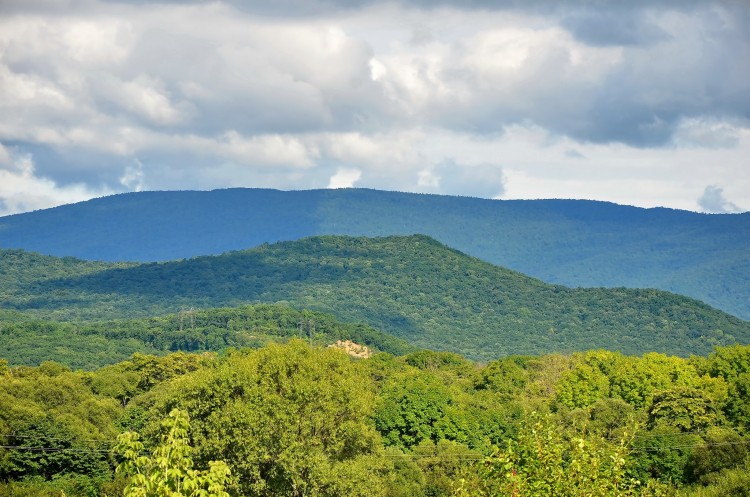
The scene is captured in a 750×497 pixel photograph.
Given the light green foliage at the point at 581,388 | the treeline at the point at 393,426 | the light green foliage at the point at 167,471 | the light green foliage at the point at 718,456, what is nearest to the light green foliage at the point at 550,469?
the treeline at the point at 393,426

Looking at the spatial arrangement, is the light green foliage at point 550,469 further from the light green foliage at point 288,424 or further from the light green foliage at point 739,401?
the light green foliage at point 739,401

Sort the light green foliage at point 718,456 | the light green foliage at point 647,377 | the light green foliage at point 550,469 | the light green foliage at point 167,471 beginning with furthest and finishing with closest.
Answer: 1. the light green foliage at point 647,377
2. the light green foliage at point 718,456
3. the light green foliage at point 550,469
4. the light green foliage at point 167,471

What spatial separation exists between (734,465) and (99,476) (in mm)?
42968

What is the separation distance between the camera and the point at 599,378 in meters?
110

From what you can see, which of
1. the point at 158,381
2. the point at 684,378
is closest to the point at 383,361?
the point at 158,381

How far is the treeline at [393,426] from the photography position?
118 feet

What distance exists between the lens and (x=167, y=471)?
26.6m

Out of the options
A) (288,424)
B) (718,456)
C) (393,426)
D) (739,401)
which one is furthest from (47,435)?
(739,401)

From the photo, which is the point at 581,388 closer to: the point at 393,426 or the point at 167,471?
the point at 393,426

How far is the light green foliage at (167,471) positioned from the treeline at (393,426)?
27.8 ft

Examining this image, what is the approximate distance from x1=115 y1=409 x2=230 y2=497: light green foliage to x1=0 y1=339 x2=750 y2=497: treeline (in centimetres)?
847

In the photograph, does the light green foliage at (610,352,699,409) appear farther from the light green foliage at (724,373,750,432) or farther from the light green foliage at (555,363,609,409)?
the light green foliage at (724,373,750,432)

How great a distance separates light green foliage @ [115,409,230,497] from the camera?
26297 millimetres

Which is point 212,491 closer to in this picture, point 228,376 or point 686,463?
point 228,376
